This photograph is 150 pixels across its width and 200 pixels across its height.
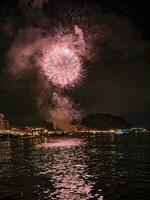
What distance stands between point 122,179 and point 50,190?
43.7 ft

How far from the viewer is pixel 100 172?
73.1 m

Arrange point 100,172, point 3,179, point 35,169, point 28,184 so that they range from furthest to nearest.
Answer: point 35,169
point 100,172
point 3,179
point 28,184

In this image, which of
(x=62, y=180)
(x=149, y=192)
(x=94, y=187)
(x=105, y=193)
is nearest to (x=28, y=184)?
(x=62, y=180)

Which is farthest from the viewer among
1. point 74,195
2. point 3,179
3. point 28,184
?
point 3,179

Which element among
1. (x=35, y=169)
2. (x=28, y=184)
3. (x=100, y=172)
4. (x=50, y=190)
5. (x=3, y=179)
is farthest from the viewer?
(x=35, y=169)

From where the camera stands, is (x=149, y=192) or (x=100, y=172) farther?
(x=100, y=172)

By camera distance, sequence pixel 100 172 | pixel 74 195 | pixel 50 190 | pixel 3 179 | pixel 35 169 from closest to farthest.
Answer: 1. pixel 74 195
2. pixel 50 190
3. pixel 3 179
4. pixel 100 172
5. pixel 35 169

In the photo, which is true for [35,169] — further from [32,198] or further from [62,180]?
[32,198]

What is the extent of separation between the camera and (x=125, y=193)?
49688 mm

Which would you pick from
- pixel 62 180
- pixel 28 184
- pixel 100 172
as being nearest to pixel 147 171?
pixel 100 172

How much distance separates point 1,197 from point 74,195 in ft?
29.8

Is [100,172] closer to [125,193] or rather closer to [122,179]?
[122,179]

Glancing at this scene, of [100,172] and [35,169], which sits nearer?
[100,172]

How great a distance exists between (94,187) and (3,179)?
19404mm
